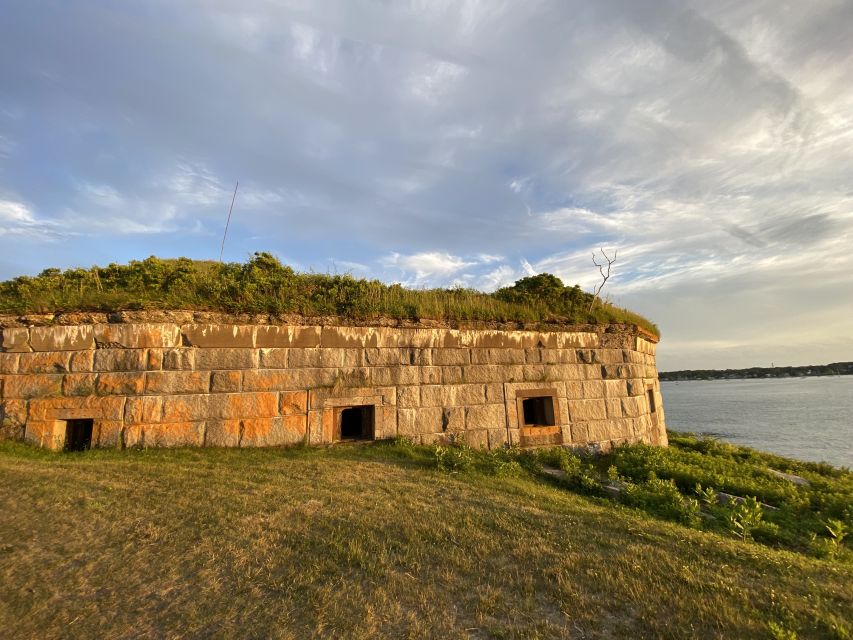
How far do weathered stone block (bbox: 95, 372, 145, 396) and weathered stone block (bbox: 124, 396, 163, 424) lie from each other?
0.16m

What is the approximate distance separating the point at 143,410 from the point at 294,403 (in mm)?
2554

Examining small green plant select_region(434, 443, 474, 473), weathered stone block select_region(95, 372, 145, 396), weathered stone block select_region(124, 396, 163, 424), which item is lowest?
small green plant select_region(434, 443, 474, 473)

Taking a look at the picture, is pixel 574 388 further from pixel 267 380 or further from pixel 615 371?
pixel 267 380

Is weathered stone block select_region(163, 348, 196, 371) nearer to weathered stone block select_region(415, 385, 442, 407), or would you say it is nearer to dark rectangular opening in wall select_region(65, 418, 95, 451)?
dark rectangular opening in wall select_region(65, 418, 95, 451)

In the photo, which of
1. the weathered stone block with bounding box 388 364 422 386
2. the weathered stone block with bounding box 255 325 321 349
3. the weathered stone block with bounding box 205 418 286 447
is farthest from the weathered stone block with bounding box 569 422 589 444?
the weathered stone block with bounding box 205 418 286 447

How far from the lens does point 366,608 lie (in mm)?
3094

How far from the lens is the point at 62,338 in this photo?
767 cm

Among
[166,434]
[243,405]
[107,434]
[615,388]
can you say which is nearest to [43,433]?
[107,434]

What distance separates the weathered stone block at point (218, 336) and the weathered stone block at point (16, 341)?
2715 mm

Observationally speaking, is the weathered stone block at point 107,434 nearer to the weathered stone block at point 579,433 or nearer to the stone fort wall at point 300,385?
the stone fort wall at point 300,385

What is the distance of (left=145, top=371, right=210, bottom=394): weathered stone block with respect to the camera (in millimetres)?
7551

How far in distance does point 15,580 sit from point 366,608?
290 cm

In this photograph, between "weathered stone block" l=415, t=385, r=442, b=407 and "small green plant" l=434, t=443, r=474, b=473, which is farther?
"weathered stone block" l=415, t=385, r=442, b=407

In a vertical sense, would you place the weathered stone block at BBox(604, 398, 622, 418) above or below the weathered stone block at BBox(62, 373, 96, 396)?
below
